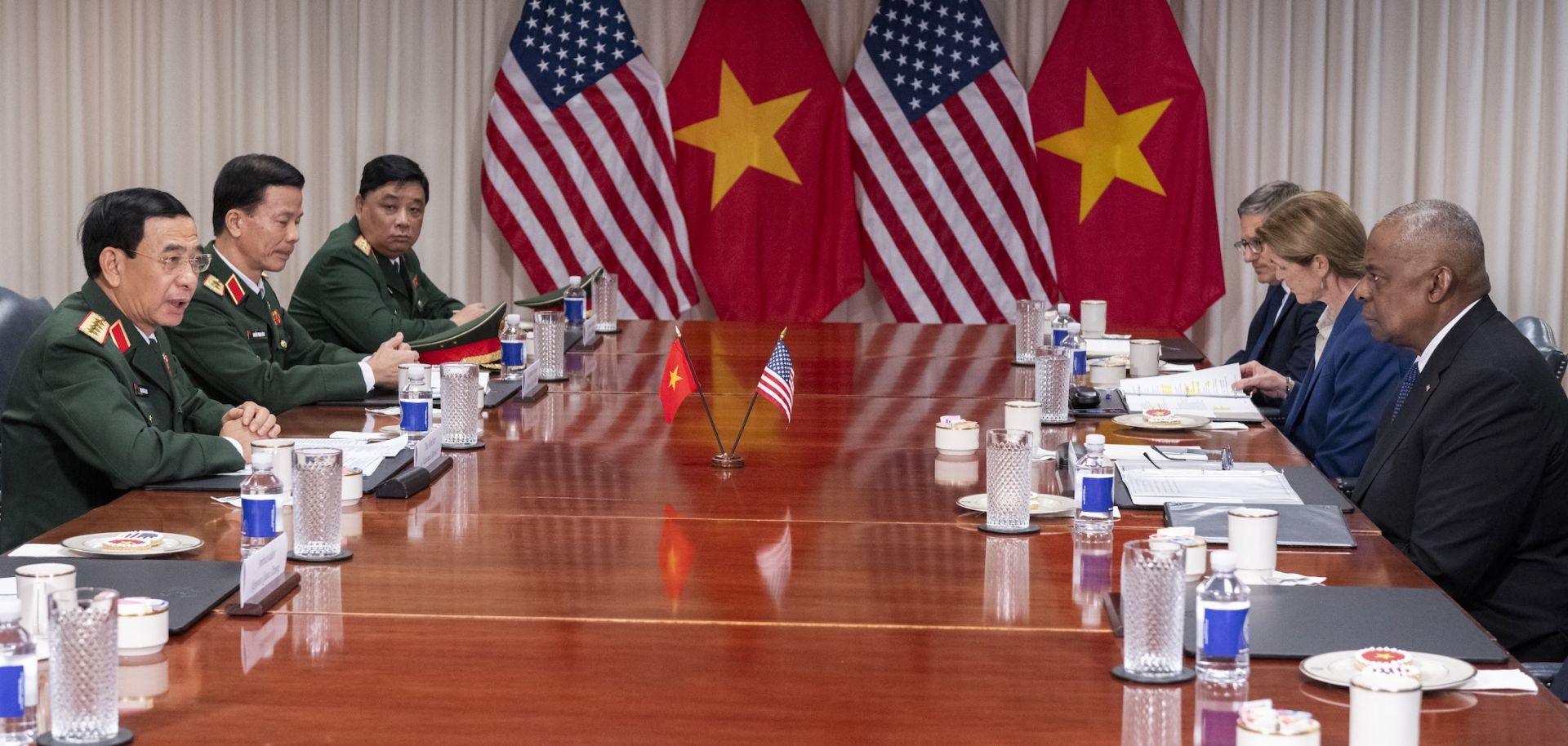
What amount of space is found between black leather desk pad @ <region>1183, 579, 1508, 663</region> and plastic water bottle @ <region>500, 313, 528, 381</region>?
265 centimetres

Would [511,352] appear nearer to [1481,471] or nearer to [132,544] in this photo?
[132,544]

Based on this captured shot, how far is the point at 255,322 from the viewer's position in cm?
470

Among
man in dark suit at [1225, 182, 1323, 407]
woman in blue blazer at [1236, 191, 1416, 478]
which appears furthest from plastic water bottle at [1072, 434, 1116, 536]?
man in dark suit at [1225, 182, 1323, 407]

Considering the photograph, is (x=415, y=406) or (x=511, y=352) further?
(x=511, y=352)

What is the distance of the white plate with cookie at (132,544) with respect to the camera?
100 inches

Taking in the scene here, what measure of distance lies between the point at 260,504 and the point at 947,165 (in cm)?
549

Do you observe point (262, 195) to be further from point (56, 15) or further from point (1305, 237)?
point (56, 15)

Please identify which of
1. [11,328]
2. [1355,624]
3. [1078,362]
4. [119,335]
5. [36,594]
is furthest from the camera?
[1078,362]

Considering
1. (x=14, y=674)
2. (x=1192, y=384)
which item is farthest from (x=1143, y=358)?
(x=14, y=674)

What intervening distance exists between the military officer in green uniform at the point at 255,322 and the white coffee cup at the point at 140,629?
2.32 meters

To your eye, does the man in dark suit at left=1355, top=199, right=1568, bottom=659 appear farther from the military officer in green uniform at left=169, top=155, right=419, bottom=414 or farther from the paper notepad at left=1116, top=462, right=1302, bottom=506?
the military officer in green uniform at left=169, top=155, right=419, bottom=414

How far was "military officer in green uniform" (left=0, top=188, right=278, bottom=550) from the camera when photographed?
3203 mm

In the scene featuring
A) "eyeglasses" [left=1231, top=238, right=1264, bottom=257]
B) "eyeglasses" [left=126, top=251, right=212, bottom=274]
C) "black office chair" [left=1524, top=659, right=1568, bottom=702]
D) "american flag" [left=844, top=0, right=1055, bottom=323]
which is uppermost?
"american flag" [left=844, top=0, right=1055, bottom=323]

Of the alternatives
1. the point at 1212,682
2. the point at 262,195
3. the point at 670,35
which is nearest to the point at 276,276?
the point at 670,35
